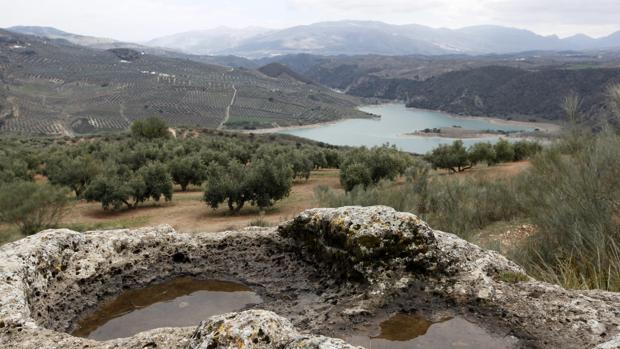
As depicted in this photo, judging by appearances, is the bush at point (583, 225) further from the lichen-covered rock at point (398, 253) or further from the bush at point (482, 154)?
the bush at point (482, 154)

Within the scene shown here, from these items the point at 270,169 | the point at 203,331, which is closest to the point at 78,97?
the point at 270,169

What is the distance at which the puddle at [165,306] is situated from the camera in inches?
219

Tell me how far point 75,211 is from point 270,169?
13.3 metres

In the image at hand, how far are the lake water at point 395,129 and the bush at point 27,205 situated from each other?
8510cm

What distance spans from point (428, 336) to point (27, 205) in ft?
71.9

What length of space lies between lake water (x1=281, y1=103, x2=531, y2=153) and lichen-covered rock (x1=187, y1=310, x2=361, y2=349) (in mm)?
98734

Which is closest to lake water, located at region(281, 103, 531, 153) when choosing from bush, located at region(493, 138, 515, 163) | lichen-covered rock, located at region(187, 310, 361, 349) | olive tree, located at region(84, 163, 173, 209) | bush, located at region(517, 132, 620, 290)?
bush, located at region(493, 138, 515, 163)

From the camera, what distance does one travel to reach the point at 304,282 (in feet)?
21.3

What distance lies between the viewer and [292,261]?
7.05m

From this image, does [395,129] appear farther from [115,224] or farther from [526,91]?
[115,224]

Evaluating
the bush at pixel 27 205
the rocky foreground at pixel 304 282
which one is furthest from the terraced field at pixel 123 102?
the rocky foreground at pixel 304 282

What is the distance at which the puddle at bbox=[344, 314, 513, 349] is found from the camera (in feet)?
16.0

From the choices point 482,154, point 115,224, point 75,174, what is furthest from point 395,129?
point 115,224

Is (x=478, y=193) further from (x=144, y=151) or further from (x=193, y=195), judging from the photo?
(x=144, y=151)
